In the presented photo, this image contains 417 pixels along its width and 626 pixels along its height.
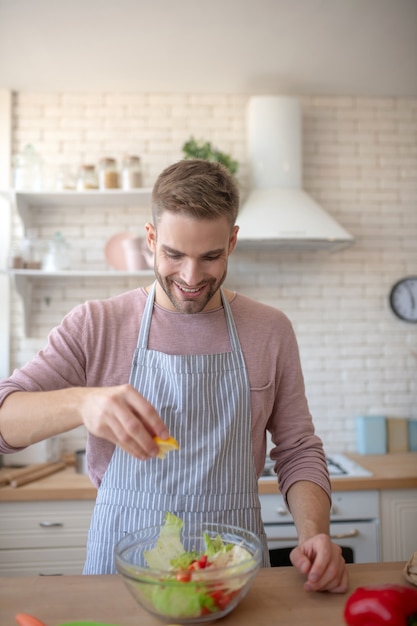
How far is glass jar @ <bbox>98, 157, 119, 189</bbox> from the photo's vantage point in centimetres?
325

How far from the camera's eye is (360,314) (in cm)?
360

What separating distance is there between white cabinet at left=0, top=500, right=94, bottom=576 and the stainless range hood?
1.64 m

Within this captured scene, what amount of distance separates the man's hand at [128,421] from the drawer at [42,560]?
1.93 metres

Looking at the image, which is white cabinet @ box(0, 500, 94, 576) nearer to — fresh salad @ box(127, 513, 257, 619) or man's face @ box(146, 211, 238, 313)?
man's face @ box(146, 211, 238, 313)

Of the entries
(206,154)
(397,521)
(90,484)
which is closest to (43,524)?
(90,484)

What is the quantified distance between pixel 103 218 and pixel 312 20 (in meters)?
1.57

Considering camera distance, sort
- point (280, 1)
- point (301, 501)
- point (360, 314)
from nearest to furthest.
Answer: point (301, 501)
point (280, 1)
point (360, 314)

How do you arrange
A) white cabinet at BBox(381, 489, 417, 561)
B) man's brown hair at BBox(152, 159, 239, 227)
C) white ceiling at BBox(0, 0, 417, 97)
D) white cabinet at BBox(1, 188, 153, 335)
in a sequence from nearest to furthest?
man's brown hair at BBox(152, 159, 239, 227)
white ceiling at BBox(0, 0, 417, 97)
white cabinet at BBox(381, 489, 417, 561)
white cabinet at BBox(1, 188, 153, 335)

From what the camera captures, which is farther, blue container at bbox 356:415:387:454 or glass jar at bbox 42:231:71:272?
blue container at bbox 356:415:387:454

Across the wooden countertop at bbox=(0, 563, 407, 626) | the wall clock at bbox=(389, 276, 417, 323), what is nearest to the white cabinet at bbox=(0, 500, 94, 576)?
the wooden countertop at bbox=(0, 563, 407, 626)

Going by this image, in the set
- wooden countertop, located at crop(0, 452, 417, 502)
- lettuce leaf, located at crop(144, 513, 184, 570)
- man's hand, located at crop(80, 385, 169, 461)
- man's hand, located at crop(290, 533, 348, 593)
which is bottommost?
wooden countertop, located at crop(0, 452, 417, 502)

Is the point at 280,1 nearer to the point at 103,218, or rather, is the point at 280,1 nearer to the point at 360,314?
the point at 103,218

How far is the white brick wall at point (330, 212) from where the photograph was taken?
350cm

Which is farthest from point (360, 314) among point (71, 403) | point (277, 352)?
point (71, 403)
